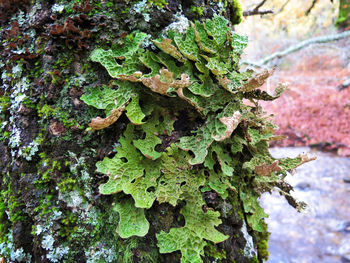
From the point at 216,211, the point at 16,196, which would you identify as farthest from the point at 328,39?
the point at 16,196

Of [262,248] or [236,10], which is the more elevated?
[236,10]

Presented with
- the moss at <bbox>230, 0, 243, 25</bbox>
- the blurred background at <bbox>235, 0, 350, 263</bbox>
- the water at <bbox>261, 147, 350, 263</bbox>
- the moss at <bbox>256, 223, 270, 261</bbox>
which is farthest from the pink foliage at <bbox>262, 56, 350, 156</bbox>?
the moss at <bbox>256, 223, 270, 261</bbox>

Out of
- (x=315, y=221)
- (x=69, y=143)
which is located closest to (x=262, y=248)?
(x=69, y=143)

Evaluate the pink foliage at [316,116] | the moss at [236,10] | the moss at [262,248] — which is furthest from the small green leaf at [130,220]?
the pink foliage at [316,116]

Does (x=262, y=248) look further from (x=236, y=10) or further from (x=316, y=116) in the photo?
(x=316, y=116)

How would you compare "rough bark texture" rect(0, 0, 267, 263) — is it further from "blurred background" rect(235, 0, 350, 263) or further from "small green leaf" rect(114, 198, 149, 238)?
"blurred background" rect(235, 0, 350, 263)
